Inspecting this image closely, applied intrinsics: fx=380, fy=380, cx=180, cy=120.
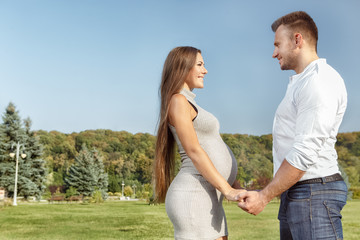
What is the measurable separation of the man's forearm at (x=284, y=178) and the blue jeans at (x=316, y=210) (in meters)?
0.08

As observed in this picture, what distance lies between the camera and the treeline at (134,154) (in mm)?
38750

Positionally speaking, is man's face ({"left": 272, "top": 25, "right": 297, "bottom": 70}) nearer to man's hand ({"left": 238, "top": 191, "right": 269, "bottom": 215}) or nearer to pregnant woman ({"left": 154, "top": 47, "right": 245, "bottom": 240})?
pregnant woman ({"left": 154, "top": 47, "right": 245, "bottom": 240})

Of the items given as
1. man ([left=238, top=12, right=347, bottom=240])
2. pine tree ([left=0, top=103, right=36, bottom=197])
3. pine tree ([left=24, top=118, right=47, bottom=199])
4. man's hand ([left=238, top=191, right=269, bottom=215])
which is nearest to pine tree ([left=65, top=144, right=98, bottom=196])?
pine tree ([left=24, top=118, right=47, bottom=199])

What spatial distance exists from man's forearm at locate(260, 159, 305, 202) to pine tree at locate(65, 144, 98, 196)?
3310cm

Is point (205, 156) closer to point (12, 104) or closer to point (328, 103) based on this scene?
point (328, 103)

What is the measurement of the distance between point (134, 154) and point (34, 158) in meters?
17.0

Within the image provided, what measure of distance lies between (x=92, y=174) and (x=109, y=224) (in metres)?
22.4

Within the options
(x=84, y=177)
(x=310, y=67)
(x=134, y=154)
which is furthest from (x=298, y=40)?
(x=134, y=154)

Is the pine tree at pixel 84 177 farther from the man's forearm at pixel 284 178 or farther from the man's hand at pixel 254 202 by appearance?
the man's forearm at pixel 284 178

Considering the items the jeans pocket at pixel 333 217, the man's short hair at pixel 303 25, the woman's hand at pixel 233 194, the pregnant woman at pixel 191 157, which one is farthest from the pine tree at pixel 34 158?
the jeans pocket at pixel 333 217

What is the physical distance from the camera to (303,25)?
7.72 ft

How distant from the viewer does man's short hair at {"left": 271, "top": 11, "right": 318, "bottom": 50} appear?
2.35 m

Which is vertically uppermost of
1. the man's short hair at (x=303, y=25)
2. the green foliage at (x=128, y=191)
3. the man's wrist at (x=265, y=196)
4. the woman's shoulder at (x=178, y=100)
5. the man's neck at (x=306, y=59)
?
the man's short hair at (x=303, y=25)

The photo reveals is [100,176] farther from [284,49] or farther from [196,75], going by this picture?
[284,49]
